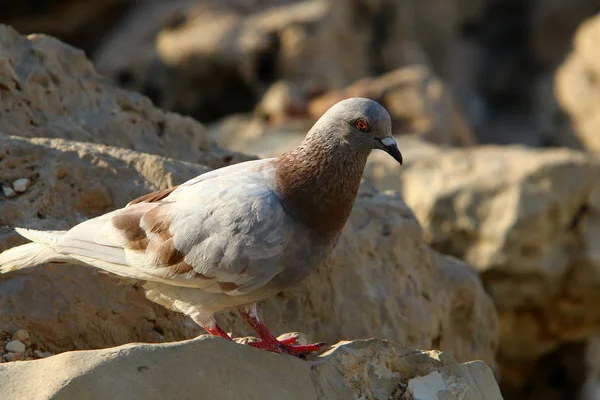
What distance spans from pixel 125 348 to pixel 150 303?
4.90ft

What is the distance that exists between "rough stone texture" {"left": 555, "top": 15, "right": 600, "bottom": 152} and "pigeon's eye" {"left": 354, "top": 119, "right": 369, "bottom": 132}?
13473 mm

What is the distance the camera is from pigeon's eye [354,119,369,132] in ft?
17.0

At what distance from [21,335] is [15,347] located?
0.10 metres

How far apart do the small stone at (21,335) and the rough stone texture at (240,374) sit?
1126mm

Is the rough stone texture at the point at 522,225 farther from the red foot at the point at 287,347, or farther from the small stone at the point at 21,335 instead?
the small stone at the point at 21,335

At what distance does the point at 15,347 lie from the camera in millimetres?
5000

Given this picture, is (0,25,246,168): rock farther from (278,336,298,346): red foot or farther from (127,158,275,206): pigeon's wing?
(278,336,298,346): red foot

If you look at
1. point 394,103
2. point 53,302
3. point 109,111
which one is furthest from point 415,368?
point 394,103

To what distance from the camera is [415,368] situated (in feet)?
16.1

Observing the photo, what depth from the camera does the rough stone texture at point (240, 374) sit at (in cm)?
388

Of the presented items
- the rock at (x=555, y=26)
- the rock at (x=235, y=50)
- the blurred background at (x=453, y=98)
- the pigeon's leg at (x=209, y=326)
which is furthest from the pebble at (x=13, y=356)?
the rock at (x=555, y=26)

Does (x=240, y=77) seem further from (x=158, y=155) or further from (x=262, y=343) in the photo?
(x=262, y=343)

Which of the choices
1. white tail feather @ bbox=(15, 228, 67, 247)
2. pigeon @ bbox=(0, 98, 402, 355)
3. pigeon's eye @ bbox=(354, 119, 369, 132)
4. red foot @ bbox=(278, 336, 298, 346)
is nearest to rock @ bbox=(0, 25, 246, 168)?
white tail feather @ bbox=(15, 228, 67, 247)

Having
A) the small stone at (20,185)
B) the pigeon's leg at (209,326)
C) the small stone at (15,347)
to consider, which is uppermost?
the small stone at (20,185)
